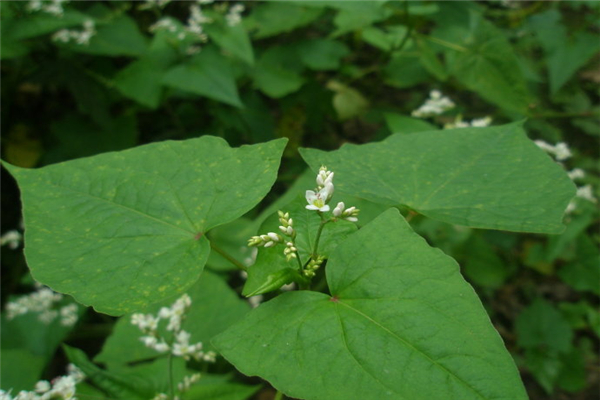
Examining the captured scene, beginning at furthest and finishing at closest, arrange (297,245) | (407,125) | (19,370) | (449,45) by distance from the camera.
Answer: (449,45), (407,125), (19,370), (297,245)

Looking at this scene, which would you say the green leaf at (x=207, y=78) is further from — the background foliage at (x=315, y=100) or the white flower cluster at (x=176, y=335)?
the white flower cluster at (x=176, y=335)

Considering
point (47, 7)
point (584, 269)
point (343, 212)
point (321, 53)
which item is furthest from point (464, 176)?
point (47, 7)

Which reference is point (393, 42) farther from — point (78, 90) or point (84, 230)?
point (84, 230)

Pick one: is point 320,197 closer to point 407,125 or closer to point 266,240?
point 266,240

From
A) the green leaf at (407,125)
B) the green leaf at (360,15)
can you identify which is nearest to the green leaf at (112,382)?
the green leaf at (407,125)

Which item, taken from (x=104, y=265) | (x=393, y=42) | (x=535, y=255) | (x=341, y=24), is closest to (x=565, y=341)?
(x=535, y=255)

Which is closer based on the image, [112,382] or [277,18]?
[112,382]
